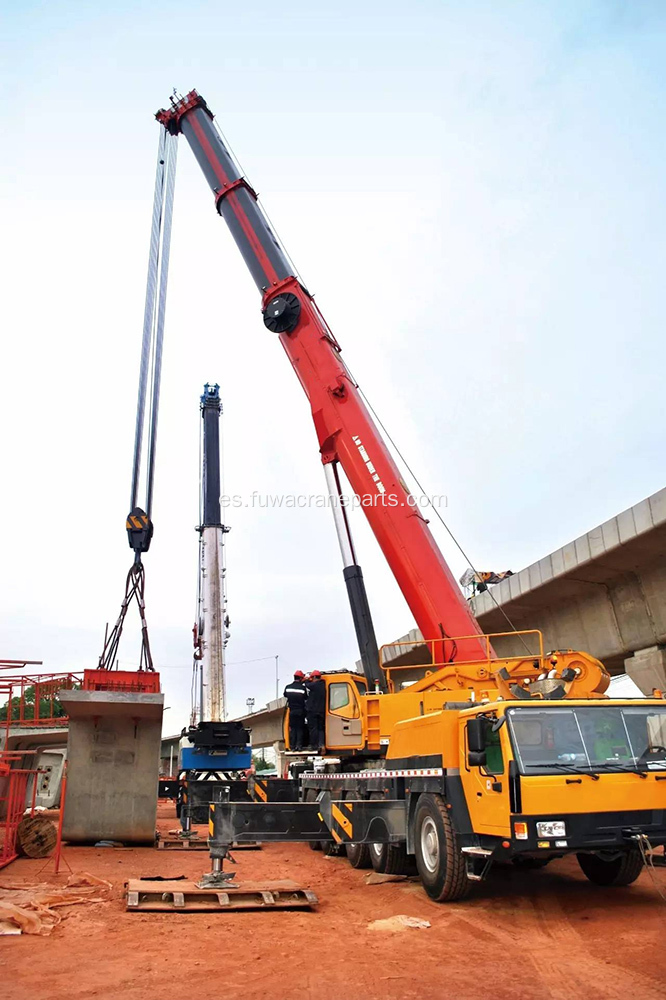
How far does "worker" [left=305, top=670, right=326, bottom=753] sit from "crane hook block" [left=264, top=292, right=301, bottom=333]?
20.2 feet

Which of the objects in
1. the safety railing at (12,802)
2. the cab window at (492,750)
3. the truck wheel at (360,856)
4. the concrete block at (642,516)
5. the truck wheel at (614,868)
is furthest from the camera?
the concrete block at (642,516)

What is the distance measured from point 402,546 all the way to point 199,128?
1133 centimetres

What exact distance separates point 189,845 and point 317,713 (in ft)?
15.7

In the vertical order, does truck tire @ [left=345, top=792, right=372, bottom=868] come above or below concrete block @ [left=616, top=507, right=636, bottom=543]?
below

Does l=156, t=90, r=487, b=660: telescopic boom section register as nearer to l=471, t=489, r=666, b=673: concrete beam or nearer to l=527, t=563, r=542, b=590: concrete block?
l=471, t=489, r=666, b=673: concrete beam

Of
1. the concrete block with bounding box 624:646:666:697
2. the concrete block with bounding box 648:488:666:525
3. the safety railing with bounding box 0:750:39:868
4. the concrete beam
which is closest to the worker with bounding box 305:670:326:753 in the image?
the concrete beam

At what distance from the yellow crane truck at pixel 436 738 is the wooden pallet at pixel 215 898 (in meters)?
0.55

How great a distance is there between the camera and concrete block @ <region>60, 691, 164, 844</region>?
567 inches

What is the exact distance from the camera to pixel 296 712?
1298 centimetres

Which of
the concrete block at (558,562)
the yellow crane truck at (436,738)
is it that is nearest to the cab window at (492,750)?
the yellow crane truck at (436,738)

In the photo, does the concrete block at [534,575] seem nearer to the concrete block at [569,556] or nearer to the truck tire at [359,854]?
the concrete block at [569,556]

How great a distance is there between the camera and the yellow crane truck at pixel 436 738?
7.22 m

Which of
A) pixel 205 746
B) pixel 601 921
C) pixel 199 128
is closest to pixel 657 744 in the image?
pixel 601 921

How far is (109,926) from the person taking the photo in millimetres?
7113
